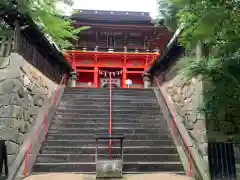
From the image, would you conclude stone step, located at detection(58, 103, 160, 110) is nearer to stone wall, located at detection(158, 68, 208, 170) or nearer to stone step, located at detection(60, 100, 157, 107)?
stone step, located at detection(60, 100, 157, 107)

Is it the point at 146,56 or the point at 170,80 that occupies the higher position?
the point at 146,56

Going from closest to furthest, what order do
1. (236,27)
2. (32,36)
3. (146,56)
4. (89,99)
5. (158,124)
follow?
1. (236,27)
2. (32,36)
3. (158,124)
4. (89,99)
5. (146,56)

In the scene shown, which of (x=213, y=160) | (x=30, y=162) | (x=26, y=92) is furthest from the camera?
(x=26, y=92)

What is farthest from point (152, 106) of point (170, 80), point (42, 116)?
point (42, 116)

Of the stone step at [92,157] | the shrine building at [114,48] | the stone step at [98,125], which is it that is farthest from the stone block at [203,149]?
the shrine building at [114,48]

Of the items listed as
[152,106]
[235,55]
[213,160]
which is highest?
[235,55]

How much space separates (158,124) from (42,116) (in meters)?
3.57

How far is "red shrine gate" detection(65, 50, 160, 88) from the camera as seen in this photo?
1948 centimetres

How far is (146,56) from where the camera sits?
19.5 meters

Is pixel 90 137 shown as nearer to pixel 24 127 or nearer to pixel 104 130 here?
pixel 104 130

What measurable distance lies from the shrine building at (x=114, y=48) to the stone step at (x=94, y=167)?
13.7 metres

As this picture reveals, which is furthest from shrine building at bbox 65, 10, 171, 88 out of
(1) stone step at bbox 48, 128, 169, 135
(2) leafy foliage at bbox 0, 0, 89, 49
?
(1) stone step at bbox 48, 128, 169, 135

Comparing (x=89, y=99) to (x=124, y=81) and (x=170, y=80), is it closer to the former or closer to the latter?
(x=170, y=80)

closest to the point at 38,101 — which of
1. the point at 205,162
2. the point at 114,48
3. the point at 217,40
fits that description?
the point at 205,162
